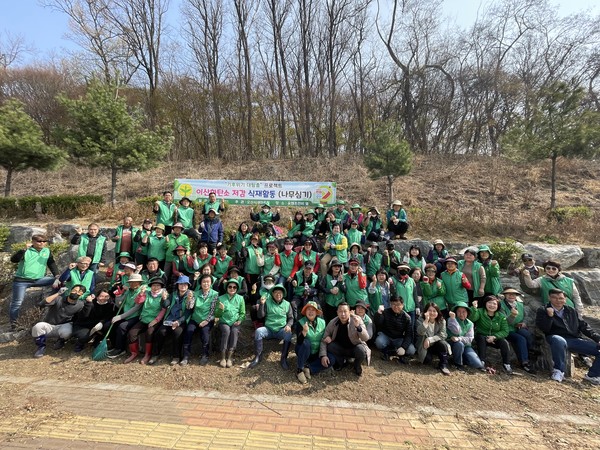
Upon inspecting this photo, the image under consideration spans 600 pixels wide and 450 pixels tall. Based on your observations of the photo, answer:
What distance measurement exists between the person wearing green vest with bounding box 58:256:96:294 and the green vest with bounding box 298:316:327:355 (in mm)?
4580

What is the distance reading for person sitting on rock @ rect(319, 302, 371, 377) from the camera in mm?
4840

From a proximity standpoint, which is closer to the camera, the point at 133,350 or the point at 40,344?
the point at 133,350

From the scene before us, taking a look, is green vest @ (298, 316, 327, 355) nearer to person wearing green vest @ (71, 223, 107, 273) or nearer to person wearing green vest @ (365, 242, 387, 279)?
person wearing green vest @ (365, 242, 387, 279)

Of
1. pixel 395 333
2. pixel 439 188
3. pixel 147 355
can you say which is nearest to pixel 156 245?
pixel 147 355

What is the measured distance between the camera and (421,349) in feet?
17.6

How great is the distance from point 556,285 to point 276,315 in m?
5.56

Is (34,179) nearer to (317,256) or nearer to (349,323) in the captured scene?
(317,256)

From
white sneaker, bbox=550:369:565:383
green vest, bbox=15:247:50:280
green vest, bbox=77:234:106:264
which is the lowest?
white sneaker, bbox=550:369:565:383

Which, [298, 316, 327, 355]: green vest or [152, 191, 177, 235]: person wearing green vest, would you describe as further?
[152, 191, 177, 235]: person wearing green vest

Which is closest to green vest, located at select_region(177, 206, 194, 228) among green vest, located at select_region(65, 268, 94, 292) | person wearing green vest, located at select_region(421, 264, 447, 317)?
green vest, located at select_region(65, 268, 94, 292)

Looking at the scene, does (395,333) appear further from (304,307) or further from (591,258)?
(591,258)

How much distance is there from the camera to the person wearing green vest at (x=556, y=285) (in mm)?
5707

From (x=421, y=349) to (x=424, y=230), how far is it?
6666 millimetres

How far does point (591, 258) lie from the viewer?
29.2 ft
